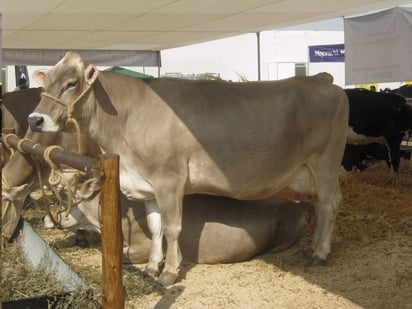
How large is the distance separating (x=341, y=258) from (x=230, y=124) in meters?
1.48

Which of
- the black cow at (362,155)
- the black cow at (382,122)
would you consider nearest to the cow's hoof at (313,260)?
the black cow at (382,122)

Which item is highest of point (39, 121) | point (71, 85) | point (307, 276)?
point (71, 85)

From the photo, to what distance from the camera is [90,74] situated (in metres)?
4.25

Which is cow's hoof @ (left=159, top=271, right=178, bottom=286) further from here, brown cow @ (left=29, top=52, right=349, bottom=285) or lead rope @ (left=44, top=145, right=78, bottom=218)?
lead rope @ (left=44, top=145, right=78, bottom=218)

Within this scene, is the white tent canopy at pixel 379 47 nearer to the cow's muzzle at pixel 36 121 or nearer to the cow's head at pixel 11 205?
the cow's head at pixel 11 205

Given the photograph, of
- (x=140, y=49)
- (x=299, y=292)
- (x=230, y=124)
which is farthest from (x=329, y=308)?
(x=140, y=49)

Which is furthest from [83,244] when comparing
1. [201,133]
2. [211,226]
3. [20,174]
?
[201,133]

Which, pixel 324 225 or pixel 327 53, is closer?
pixel 324 225

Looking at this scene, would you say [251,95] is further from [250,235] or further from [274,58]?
[274,58]

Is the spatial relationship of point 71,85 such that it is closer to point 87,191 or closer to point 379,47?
point 87,191

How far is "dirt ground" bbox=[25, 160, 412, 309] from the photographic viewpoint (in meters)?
4.04

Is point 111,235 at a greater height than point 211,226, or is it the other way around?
point 111,235

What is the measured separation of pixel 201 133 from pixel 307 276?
1.33m

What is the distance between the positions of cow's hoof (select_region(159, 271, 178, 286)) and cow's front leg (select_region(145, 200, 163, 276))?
0.24m
